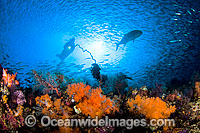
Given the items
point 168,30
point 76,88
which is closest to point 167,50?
point 168,30

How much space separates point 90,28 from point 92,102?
9549 millimetres

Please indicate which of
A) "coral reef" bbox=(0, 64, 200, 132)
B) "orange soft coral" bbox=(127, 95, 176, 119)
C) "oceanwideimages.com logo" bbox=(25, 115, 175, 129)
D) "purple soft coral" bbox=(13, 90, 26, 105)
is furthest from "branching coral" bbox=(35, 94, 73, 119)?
"orange soft coral" bbox=(127, 95, 176, 119)

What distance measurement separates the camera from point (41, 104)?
3.78m

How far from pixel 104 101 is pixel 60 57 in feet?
46.1

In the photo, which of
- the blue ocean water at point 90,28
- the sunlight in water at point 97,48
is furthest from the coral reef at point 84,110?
the sunlight in water at point 97,48

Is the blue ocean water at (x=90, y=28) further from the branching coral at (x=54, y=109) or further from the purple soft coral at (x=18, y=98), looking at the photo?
the branching coral at (x=54, y=109)

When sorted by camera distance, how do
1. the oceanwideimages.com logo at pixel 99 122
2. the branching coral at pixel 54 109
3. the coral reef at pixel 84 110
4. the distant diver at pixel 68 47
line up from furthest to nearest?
1. the distant diver at pixel 68 47
2. the branching coral at pixel 54 109
3. the coral reef at pixel 84 110
4. the oceanwideimages.com logo at pixel 99 122

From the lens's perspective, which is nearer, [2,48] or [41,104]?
[41,104]

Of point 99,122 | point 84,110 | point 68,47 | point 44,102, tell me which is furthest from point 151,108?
point 68,47

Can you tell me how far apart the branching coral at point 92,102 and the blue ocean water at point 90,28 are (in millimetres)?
7808

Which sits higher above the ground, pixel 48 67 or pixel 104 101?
pixel 48 67

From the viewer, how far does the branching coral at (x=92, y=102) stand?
3226 mm

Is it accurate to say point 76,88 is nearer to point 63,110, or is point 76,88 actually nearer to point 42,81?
point 63,110

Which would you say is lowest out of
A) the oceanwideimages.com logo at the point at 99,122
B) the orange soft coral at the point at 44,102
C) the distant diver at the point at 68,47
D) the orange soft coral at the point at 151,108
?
the oceanwideimages.com logo at the point at 99,122
